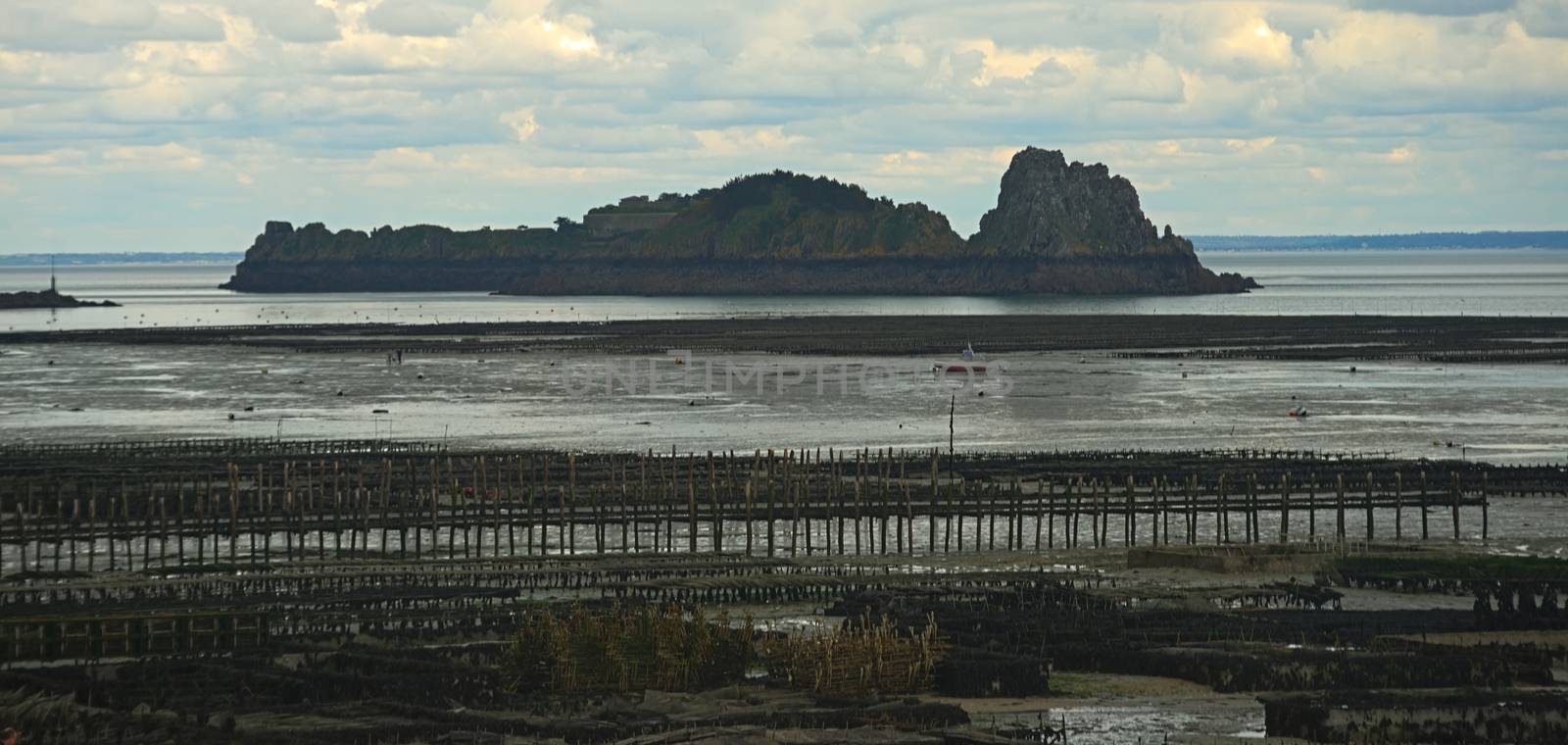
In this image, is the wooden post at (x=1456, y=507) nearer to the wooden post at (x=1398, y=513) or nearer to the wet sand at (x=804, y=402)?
the wooden post at (x=1398, y=513)

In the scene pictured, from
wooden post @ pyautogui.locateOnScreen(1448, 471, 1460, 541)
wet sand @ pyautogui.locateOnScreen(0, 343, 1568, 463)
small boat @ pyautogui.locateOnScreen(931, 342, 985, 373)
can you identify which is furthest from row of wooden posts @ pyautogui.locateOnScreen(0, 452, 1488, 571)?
small boat @ pyautogui.locateOnScreen(931, 342, 985, 373)

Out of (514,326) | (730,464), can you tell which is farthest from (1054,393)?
(514,326)

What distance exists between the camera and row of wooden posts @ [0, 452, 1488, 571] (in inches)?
1753

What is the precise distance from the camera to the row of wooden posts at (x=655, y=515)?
44.5m

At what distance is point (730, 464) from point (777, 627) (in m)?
18.6

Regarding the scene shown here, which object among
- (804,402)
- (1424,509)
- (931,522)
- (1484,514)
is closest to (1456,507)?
(1424,509)

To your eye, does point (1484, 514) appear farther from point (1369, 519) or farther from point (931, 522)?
point (931, 522)

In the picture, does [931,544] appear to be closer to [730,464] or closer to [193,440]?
[730,464]

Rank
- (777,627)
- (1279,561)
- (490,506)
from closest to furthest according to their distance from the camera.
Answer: (777,627), (1279,561), (490,506)

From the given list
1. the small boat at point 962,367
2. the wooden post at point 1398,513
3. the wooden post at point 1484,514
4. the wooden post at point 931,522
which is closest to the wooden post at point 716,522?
the wooden post at point 931,522

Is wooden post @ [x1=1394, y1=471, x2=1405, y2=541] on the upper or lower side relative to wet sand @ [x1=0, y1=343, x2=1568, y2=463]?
lower

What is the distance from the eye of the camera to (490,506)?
162ft

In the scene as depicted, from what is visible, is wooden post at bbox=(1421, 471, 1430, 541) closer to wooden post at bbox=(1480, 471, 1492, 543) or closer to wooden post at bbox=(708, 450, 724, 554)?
wooden post at bbox=(1480, 471, 1492, 543)

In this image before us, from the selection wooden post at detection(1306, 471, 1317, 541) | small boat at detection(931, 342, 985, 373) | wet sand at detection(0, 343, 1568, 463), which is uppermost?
small boat at detection(931, 342, 985, 373)
